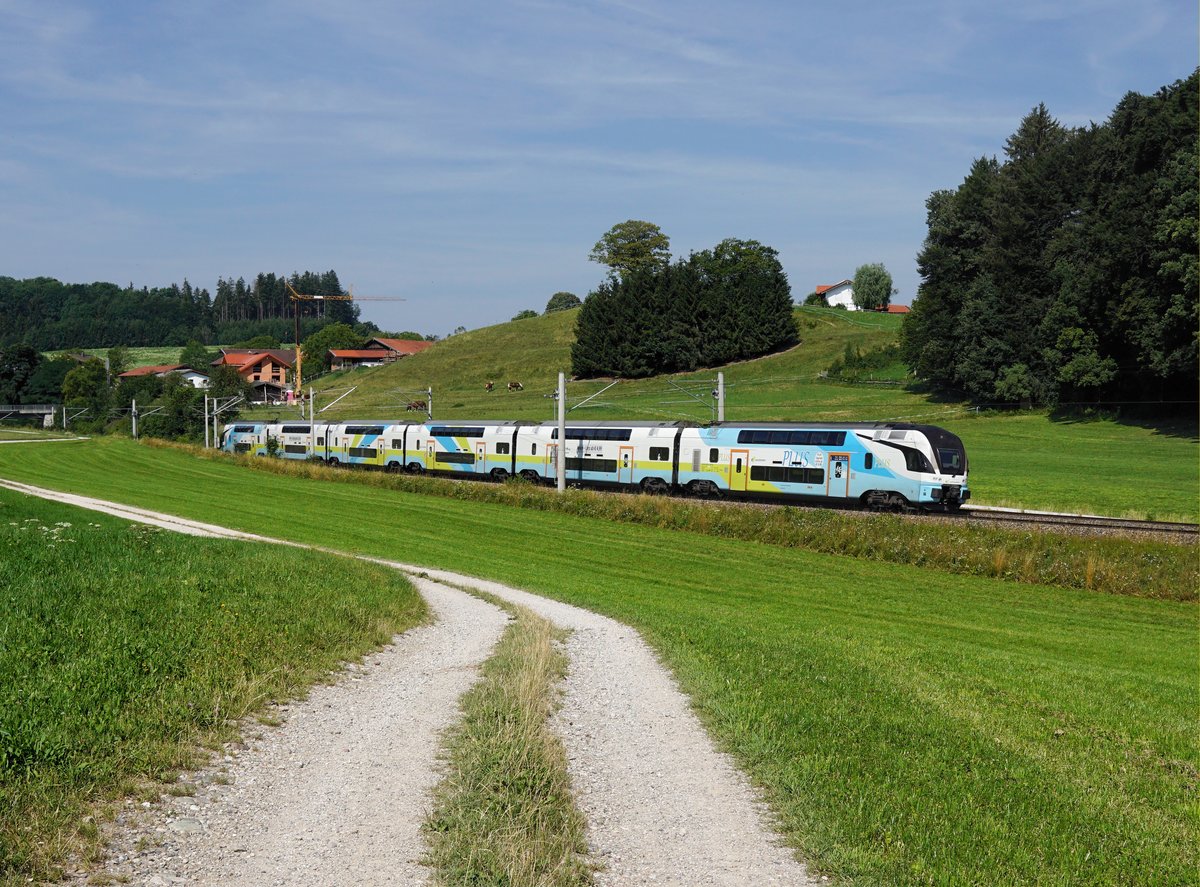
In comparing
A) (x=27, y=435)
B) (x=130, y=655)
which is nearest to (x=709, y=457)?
(x=130, y=655)

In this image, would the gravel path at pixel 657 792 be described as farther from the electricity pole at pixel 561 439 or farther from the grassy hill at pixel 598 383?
the grassy hill at pixel 598 383

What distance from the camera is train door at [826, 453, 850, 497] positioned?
48719 mm

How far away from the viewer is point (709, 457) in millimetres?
54469

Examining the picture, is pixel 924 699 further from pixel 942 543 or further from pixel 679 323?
pixel 679 323

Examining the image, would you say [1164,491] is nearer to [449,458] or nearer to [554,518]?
[554,518]

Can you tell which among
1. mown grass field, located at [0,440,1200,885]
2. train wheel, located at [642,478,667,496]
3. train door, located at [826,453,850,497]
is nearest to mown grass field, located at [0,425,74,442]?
train wheel, located at [642,478,667,496]

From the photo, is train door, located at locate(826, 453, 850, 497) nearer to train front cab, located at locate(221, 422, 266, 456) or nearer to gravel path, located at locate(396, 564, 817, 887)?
gravel path, located at locate(396, 564, 817, 887)

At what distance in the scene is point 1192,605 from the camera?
96.4 ft

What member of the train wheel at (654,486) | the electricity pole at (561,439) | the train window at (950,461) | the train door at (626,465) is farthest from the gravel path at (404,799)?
the train door at (626,465)

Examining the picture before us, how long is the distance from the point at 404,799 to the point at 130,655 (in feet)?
13.6

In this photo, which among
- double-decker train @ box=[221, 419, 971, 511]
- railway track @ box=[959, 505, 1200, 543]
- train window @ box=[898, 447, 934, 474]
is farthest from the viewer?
double-decker train @ box=[221, 419, 971, 511]

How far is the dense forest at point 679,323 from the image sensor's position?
138750 millimetres

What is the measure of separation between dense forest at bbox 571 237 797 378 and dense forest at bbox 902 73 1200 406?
27559mm

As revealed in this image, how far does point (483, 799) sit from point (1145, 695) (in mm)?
12017
